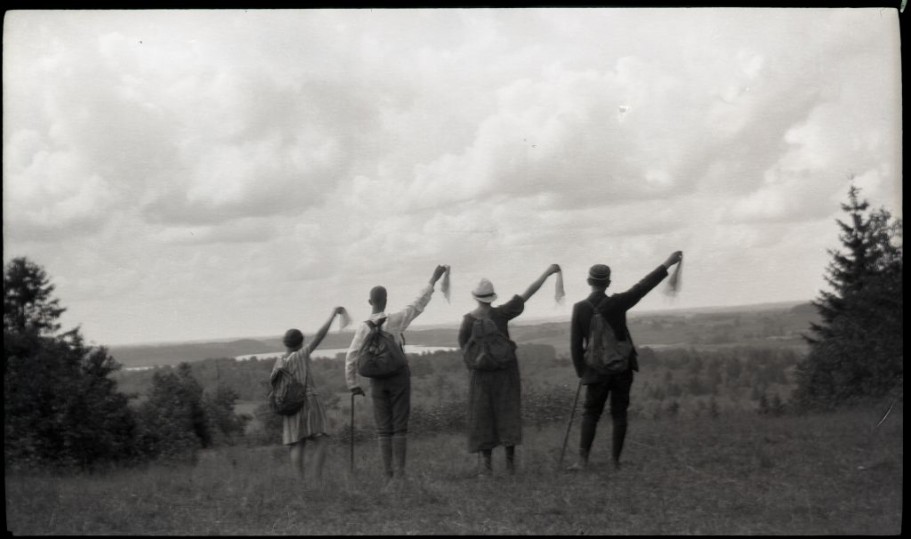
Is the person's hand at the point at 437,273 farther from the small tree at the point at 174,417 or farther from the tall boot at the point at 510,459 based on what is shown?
the small tree at the point at 174,417

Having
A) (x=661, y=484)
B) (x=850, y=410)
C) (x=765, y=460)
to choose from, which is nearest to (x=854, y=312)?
(x=850, y=410)

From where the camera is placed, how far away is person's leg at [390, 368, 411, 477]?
7.30m

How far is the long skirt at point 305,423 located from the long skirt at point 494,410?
1.47m

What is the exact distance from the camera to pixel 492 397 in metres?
7.56

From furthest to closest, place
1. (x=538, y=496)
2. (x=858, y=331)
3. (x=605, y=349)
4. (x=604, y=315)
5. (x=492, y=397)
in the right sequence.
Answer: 1. (x=858, y=331)
2. (x=492, y=397)
3. (x=604, y=315)
4. (x=605, y=349)
5. (x=538, y=496)

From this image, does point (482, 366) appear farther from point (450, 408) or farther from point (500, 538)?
point (450, 408)

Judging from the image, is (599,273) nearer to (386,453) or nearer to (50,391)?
(386,453)

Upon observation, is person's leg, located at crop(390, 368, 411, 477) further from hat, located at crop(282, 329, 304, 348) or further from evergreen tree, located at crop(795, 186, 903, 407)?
evergreen tree, located at crop(795, 186, 903, 407)

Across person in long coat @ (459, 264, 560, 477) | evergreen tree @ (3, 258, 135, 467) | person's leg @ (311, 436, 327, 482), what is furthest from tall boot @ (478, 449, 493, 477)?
evergreen tree @ (3, 258, 135, 467)

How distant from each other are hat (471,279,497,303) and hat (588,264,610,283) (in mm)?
957

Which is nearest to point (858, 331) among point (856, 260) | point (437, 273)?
point (856, 260)

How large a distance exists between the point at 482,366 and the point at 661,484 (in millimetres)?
1914

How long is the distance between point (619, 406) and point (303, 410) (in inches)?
119

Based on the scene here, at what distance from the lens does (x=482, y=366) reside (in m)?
7.47
